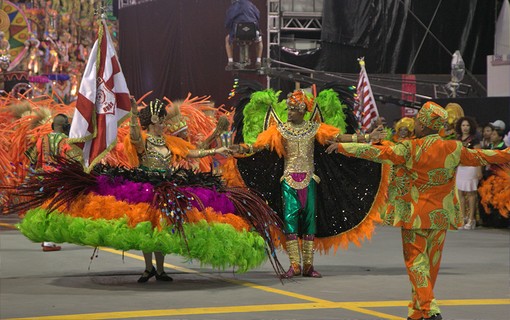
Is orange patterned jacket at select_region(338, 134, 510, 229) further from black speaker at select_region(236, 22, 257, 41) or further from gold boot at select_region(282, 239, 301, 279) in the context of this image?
black speaker at select_region(236, 22, 257, 41)

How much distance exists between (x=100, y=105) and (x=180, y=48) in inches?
589

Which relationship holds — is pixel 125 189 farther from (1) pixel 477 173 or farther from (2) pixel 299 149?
(1) pixel 477 173

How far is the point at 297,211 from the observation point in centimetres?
1065

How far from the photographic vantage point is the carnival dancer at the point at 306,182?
1062 centimetres

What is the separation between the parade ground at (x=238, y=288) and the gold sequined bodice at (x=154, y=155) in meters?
0.95

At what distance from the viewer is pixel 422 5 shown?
78.6 feet

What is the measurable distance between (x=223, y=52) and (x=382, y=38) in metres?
3.50

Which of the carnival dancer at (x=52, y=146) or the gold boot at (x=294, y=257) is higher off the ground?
the carnival dancer at (x=52, y=146)

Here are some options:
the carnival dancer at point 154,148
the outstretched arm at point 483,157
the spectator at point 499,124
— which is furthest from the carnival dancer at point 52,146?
the spectator at point 499,124

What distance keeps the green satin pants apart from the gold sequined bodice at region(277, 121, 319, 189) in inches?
3.0

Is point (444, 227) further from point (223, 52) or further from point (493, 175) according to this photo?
point (223, 52)

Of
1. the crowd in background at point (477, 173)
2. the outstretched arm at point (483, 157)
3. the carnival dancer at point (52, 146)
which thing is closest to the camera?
the outstretched arm at point (483, 157)

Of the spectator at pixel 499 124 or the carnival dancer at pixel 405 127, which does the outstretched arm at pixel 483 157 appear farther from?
the spectator at pixel 499 124

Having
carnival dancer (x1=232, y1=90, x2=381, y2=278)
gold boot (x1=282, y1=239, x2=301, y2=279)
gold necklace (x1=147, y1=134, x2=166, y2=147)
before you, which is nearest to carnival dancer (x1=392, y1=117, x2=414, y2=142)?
carnival dancer (x1=232, y1=90, x2=381, y2=278)
